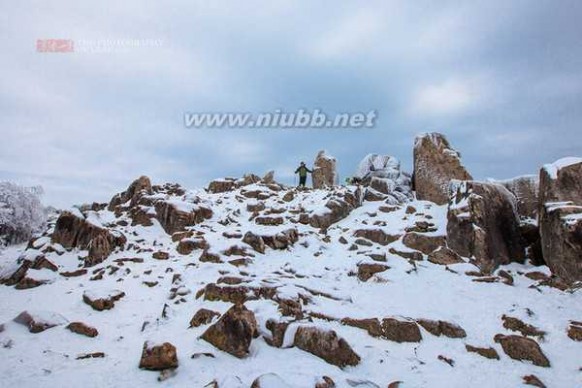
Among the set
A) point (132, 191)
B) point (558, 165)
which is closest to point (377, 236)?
point (558, 165)

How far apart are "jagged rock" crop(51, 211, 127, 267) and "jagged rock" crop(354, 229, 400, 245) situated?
15598 mm

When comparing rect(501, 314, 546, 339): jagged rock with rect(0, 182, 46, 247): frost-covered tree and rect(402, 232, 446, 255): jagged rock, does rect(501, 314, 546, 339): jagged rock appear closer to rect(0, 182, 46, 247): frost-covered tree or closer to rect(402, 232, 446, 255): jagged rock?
rect(402, 232, 446, 255): jagged rock

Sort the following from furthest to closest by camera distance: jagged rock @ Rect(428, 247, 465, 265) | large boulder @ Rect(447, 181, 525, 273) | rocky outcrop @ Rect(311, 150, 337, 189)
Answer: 1. rocky outcrop @ Rect(311, 150, 337, 189)
2. jagged rock @ Rect(428, 247, 465, 265)
3. large boulder @ Rect(447, 181, 525, 273)

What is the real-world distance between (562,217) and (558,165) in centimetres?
360

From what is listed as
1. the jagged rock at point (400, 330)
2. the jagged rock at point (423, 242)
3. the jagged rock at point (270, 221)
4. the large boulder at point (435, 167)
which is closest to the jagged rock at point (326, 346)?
the jagged rock at point (400, 330)

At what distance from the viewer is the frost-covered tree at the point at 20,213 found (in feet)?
87.4

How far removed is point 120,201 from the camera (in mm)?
32219

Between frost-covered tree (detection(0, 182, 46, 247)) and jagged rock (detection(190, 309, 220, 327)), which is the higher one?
frost-covered tree (detection(0, 182, 46, 247))

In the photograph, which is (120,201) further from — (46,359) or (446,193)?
(446,193)

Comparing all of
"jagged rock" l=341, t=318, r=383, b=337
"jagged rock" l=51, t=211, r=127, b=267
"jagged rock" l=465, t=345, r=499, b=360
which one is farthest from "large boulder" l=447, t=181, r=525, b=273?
"jagged rock" l=51, t=211, r=127, b=267

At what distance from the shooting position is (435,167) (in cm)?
2606

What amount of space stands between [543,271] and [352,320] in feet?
33.9

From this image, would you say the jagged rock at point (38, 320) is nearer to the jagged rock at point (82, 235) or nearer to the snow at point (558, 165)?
the jagged rock at point (82, 235)

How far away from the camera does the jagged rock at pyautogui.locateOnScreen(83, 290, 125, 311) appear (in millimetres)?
14398
